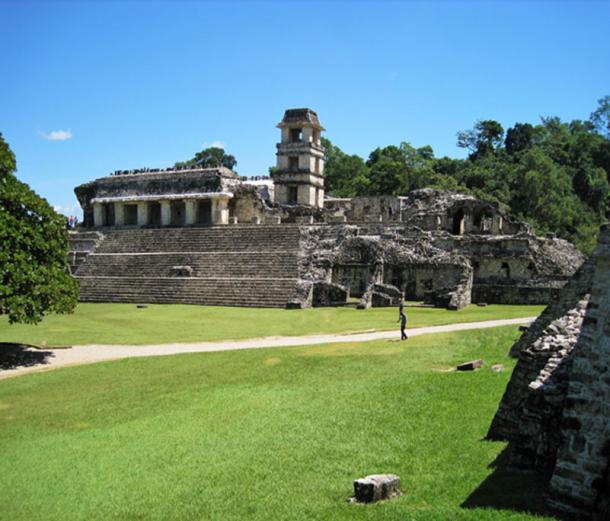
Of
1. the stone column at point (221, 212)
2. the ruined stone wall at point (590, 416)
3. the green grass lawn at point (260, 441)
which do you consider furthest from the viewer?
the stone column at point (221, 212)

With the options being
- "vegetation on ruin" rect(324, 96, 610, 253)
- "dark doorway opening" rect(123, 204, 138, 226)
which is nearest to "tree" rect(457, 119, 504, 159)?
"vegetation on ruin" rect(324, 96, 610, 253)

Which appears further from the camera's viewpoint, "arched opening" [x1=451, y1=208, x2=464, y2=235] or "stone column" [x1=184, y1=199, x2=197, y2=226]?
"stone column" [x1=184, y1=199, x2=197, y2=226]

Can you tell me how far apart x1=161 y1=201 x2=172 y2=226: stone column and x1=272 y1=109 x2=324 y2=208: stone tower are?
766cm

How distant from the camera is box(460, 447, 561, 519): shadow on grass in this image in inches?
244

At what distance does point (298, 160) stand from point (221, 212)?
6635 millimetres

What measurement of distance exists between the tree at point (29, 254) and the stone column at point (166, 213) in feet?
84.5

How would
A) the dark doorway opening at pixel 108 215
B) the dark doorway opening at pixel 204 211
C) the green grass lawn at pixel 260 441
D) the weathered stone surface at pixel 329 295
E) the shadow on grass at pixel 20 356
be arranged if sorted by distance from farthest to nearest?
the dark doorway opening at pixel 108 215
the dark doorway opening at pixel 204 211
the weathered stone surface at pixel 329 295
the shadow on grass at pixel 20 356
the green grass lawn at pixel 260 441

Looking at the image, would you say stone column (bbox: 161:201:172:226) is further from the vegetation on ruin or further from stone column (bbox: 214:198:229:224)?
the vegetation on ruin

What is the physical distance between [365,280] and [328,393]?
18754mm

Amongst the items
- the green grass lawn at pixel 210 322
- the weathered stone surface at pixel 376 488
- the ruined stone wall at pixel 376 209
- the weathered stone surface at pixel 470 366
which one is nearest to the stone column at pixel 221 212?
the ruined stone wall at pixel 376 209

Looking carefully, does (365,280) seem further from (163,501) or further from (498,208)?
(163,501)

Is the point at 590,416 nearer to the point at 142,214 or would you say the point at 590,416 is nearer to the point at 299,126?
the point at 299,126

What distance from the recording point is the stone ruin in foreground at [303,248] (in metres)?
28.9

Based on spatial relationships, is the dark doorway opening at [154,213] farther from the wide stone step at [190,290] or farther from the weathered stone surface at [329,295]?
A: the weathered stone surface at [329,295]
